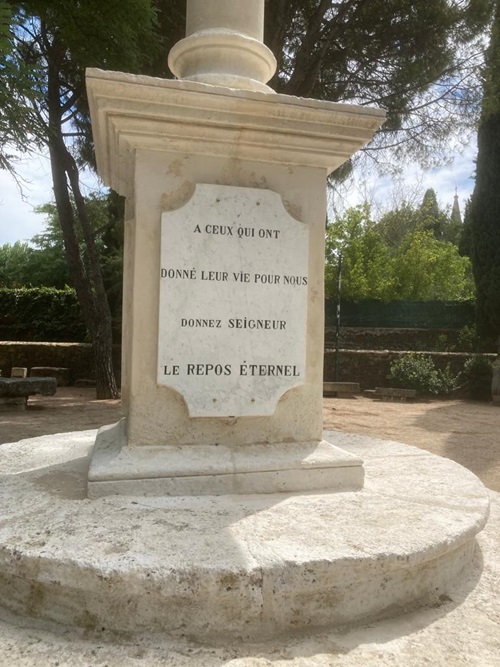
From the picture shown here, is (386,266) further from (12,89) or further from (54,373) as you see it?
(12,89)

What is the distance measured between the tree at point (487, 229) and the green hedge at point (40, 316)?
37.1ft

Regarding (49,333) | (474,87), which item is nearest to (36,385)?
(474,87)

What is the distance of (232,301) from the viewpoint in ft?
6.90

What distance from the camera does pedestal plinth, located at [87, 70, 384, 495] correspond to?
1.98 m

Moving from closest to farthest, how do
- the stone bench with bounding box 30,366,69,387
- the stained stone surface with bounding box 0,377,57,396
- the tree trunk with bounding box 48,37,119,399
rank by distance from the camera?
the stained stone surface with bounding box 0,377,57,396 < the tree trunk with bounding box 48,37,119,399 < the stone bench with bounding box 30,366,69,387

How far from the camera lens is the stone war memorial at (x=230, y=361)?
1636mm

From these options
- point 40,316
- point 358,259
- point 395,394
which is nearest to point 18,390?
point 395,394

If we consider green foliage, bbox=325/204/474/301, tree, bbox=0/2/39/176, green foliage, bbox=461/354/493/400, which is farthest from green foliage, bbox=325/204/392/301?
tree, bbox=0/2/39/176

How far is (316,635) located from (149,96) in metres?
1.73

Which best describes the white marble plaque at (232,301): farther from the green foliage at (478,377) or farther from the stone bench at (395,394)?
the green foliage at (478,377)

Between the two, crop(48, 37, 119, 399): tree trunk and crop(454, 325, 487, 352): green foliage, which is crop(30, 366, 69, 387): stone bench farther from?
crop(454, 325, 487, 352): green foliage

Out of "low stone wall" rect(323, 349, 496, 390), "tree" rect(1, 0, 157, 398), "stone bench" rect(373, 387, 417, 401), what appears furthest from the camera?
"low stone wall" rect(323, 349, 496, 390)

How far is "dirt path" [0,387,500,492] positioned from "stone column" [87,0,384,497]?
2.53 m

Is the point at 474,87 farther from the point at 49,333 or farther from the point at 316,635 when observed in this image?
the point at 49,333
